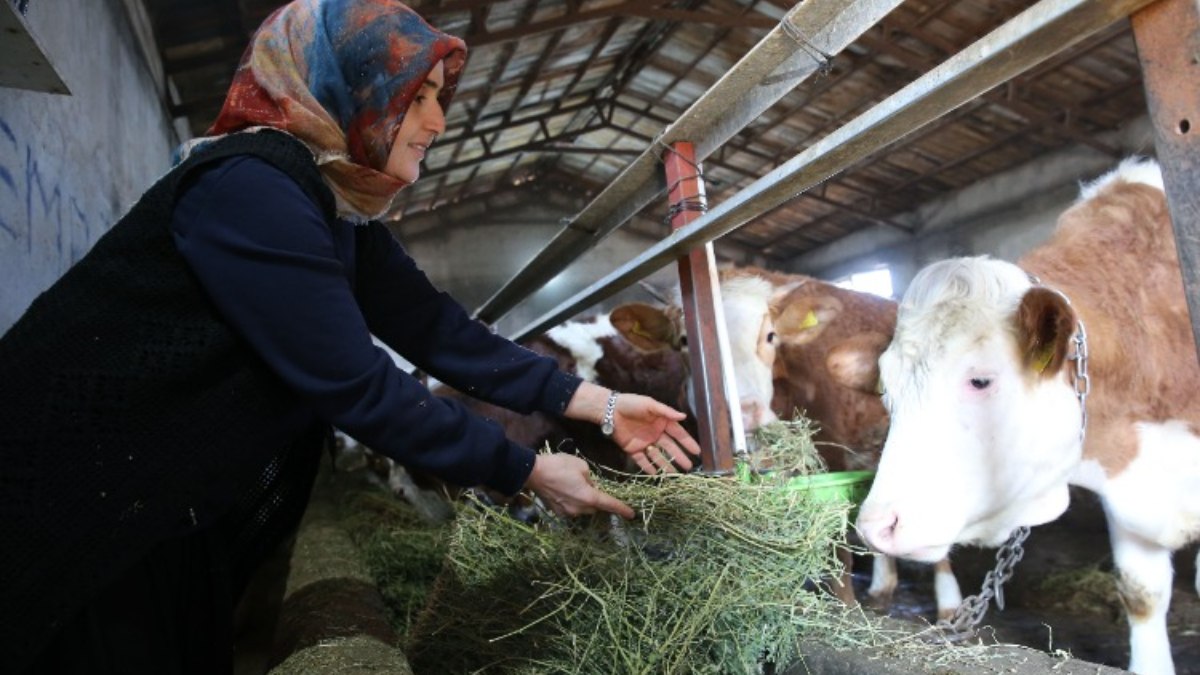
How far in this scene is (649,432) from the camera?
2.16 m

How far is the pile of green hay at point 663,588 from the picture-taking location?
182 cm

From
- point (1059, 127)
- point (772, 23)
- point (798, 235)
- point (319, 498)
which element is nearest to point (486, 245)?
point (798, 235)

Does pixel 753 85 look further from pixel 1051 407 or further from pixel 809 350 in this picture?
pixel 809 350

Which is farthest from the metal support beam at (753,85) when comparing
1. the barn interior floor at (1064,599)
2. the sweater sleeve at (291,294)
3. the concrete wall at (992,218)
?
the concrete wall at (992,218)

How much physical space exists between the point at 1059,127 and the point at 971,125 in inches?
63.4

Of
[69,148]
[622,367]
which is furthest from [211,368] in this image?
[622,367]

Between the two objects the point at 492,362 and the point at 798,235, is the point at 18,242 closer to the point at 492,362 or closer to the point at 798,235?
the point at 492,362

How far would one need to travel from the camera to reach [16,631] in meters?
1.26

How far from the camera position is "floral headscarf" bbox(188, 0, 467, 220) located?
158 cm

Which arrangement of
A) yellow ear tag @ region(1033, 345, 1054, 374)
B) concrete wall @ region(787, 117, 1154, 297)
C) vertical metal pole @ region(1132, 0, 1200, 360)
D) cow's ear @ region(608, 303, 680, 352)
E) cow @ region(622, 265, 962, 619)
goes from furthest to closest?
1. concrete wall @ region(787, 117, 1154, 297)
2. cow @ region(622, 265, 962, 619)
3. cow's ear @ region(608, 303, 680, 352)
4. yellow ear tag @ region(1033, 345, 1054, 374)
5. vertical metal pole @ region(1132, 0, 1200, 360)

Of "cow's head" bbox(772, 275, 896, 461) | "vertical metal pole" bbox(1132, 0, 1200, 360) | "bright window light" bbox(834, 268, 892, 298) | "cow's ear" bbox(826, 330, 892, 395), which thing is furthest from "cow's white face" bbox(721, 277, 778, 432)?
"bright window light" bbox(834, 268, 892, 298)

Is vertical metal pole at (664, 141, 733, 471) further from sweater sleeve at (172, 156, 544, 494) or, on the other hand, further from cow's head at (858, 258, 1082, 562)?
sweater sleeve at (172, 156, 544, 494)

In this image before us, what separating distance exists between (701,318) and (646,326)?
1582mm

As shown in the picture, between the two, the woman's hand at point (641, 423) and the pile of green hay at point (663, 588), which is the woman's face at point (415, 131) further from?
the pile of green hay at point (663, 588)
